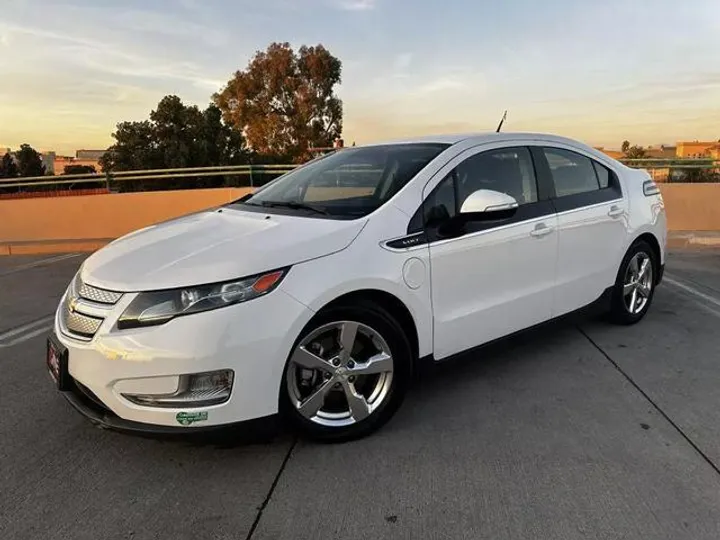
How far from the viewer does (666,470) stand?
272cm

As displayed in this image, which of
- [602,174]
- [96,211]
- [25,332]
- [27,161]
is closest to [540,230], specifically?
[602,174]

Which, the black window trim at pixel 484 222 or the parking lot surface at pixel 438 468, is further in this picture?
the black window trim at pixel 484 222

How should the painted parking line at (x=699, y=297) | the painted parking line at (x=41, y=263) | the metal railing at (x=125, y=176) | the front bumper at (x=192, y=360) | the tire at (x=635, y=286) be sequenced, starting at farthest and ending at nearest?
the metal railing at (x=125, y=176) < the painted parking line at (x=41, y=263) < the painted parking line at (x=699, y=297) < the tire at (x=635, y=286) < the front bumper at (x=192, y=360)

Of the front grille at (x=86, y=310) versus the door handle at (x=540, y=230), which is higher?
the door handle at (x=540, y=230)

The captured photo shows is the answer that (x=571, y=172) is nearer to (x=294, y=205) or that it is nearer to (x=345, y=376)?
(x=294, y=205)

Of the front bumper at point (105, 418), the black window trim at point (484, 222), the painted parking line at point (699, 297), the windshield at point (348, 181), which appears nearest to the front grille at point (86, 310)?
the front bumper at point (105, 418)

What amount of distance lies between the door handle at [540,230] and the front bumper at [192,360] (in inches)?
69.9

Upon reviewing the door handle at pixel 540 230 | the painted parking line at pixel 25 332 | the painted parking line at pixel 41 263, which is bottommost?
the painted parking line at pixel 41 263

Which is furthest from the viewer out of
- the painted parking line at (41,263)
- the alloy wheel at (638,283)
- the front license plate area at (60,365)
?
the painted parking line at (41,263)

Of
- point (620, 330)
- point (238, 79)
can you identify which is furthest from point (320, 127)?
point (620, 330)

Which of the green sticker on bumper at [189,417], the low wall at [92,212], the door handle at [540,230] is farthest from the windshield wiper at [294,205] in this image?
the low wall at [92,212]

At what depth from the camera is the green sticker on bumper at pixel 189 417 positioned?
102 inches

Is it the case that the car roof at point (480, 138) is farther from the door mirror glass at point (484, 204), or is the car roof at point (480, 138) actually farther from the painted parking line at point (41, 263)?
the painted parking line at point (41, 263)

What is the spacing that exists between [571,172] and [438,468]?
2520mm
